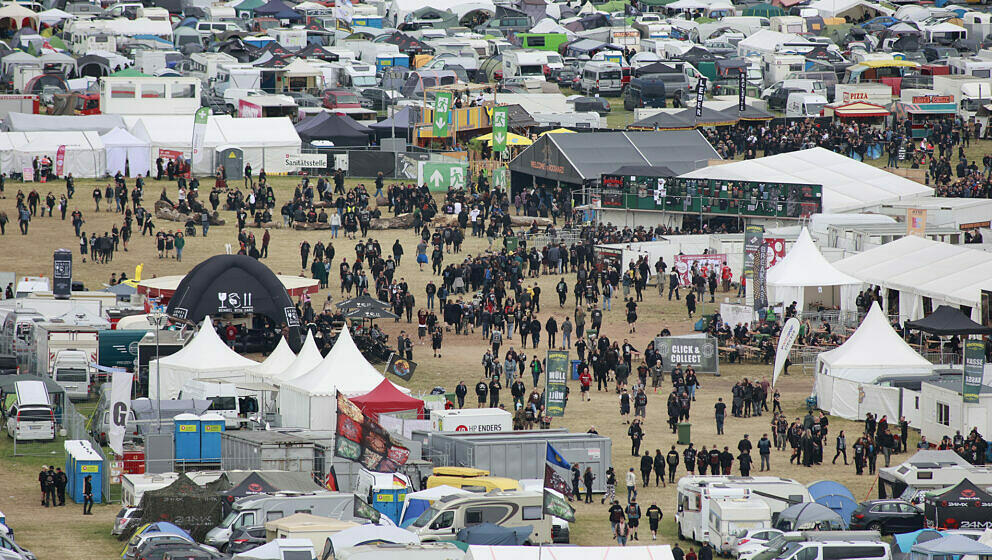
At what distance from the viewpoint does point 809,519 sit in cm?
2952

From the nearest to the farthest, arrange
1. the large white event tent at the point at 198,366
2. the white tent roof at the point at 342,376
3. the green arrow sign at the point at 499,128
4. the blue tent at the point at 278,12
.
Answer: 1. the white tent roof at the point at 342,376
2. the large white event tent at the point at 198,366
3. the green arrow sign at the point at 499,128
4. the blue tent at the point at 278,12

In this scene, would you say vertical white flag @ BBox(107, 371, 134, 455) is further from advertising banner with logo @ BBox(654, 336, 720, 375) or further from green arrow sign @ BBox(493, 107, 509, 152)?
green arrow sign @ BBox(493, 107, 509, 152)

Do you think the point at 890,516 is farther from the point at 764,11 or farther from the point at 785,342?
the point at 764,11

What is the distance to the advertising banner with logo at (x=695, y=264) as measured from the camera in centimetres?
5353

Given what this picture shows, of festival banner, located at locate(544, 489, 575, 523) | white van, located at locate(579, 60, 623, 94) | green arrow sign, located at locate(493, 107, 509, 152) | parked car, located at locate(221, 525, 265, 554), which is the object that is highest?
white van, located at locate(579, 60, 623, 94)

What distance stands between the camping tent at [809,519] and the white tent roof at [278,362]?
13.7 meters

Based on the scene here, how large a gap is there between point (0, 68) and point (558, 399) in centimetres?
6411

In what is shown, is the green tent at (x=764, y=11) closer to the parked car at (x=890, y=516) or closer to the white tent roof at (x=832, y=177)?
the white tent roof at (x=832, y=177)

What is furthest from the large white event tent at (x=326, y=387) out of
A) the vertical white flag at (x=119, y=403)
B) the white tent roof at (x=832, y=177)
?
the white tent roof at (x=832, y=177)

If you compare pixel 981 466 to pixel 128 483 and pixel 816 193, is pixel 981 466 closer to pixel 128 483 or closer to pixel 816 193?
pixel 128 483

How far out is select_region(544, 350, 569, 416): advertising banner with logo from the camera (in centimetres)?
3844

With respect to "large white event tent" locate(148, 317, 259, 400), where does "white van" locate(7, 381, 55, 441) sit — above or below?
below

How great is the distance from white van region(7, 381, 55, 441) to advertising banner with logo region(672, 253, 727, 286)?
21.2m

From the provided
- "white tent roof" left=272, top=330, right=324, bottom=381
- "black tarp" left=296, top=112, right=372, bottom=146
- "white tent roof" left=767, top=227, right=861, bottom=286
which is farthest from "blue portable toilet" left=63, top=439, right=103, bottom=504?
"black tarp" left=296, top=112, right=372, bottom=146
